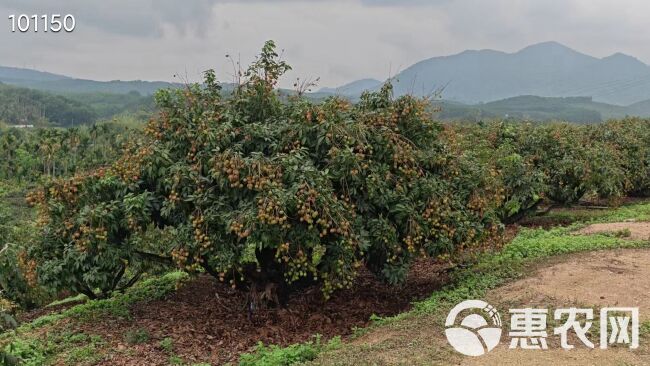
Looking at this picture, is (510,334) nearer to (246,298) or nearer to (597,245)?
(246,298)

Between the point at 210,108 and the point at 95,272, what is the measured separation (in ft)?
8.45

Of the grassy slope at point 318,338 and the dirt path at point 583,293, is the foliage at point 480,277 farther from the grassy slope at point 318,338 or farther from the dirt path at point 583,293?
the dirt path at point 583,293

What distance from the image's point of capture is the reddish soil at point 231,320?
6695 mm

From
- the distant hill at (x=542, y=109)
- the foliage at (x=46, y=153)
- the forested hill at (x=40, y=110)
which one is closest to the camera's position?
the foliage at (x=46, y=153)

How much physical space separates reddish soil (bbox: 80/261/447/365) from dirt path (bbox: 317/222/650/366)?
4.20ft

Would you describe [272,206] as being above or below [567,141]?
below

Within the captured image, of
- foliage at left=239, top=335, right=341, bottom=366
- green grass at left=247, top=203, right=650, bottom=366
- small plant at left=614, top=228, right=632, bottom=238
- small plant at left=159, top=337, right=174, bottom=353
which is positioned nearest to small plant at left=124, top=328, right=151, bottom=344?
small plant at left=159, top=337, right=174, bottom=353

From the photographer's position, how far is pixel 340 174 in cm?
666

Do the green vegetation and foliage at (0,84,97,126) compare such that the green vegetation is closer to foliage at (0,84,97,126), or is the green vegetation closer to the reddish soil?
the reddish soil

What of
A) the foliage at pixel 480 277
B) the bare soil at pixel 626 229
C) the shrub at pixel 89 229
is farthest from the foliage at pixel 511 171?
the shrub at pixel 89 229

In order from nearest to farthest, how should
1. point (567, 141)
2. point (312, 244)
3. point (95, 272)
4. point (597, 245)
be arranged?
point (312, 244) → point (95, 272) → point (597, 245) → point (567, 141)

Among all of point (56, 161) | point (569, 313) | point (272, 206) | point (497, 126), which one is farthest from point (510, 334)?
point (56, 161)

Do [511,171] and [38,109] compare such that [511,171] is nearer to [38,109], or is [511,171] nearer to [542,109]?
[38,109]

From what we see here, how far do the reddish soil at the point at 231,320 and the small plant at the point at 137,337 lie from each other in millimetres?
59
